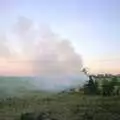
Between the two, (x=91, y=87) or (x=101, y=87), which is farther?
(x=91, y=87)

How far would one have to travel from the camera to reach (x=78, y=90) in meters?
41.9

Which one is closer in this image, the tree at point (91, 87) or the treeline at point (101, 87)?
the treeline at point (101, 87)

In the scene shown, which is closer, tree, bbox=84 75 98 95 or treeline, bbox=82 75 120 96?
treeline, bbox=82 75 120 96

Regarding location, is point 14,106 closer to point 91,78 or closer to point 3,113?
point 3,113

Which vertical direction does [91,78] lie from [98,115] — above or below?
above

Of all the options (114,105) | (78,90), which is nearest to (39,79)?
(78,90)

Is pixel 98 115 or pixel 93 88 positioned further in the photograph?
pixel 93 88

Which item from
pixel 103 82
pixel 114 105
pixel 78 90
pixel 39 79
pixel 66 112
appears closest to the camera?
pixel 66 112

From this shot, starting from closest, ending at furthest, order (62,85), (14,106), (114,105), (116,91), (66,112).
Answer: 1. (66,112)
2. (114,105)
3. (14,106)
4. (116,91)
5. (62,85)

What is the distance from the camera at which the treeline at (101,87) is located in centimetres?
3573

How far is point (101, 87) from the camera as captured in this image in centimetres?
3703

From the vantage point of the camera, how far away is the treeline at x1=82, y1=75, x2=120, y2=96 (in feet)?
117

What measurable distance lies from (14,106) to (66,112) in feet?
23.4

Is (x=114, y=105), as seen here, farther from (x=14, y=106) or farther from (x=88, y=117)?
(x=14, y=106)
